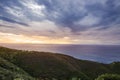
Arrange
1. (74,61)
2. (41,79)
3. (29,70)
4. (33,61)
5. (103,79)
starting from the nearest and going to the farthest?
(103,79), (41,79), (29,70), (33,61), (74,61)

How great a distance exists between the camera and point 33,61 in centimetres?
3834

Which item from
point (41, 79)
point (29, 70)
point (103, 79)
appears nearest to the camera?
point (103, 79)

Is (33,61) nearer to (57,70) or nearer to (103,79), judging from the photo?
(57,70)

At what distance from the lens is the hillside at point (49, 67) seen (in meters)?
34.0

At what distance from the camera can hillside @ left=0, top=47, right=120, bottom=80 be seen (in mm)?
34031

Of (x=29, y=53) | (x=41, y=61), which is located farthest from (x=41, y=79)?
(x=29, y=53)

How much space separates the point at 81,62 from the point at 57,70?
11.5m

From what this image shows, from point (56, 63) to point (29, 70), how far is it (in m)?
6.55

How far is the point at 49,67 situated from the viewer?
37.2m

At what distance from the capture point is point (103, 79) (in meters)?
21.7

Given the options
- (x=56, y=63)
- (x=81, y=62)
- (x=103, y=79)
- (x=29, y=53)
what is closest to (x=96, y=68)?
(x=81, y=62)

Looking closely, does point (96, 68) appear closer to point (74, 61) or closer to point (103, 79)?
point (74, 61)

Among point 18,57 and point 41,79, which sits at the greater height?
point 18,57

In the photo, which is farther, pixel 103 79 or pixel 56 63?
pixel 56 63
